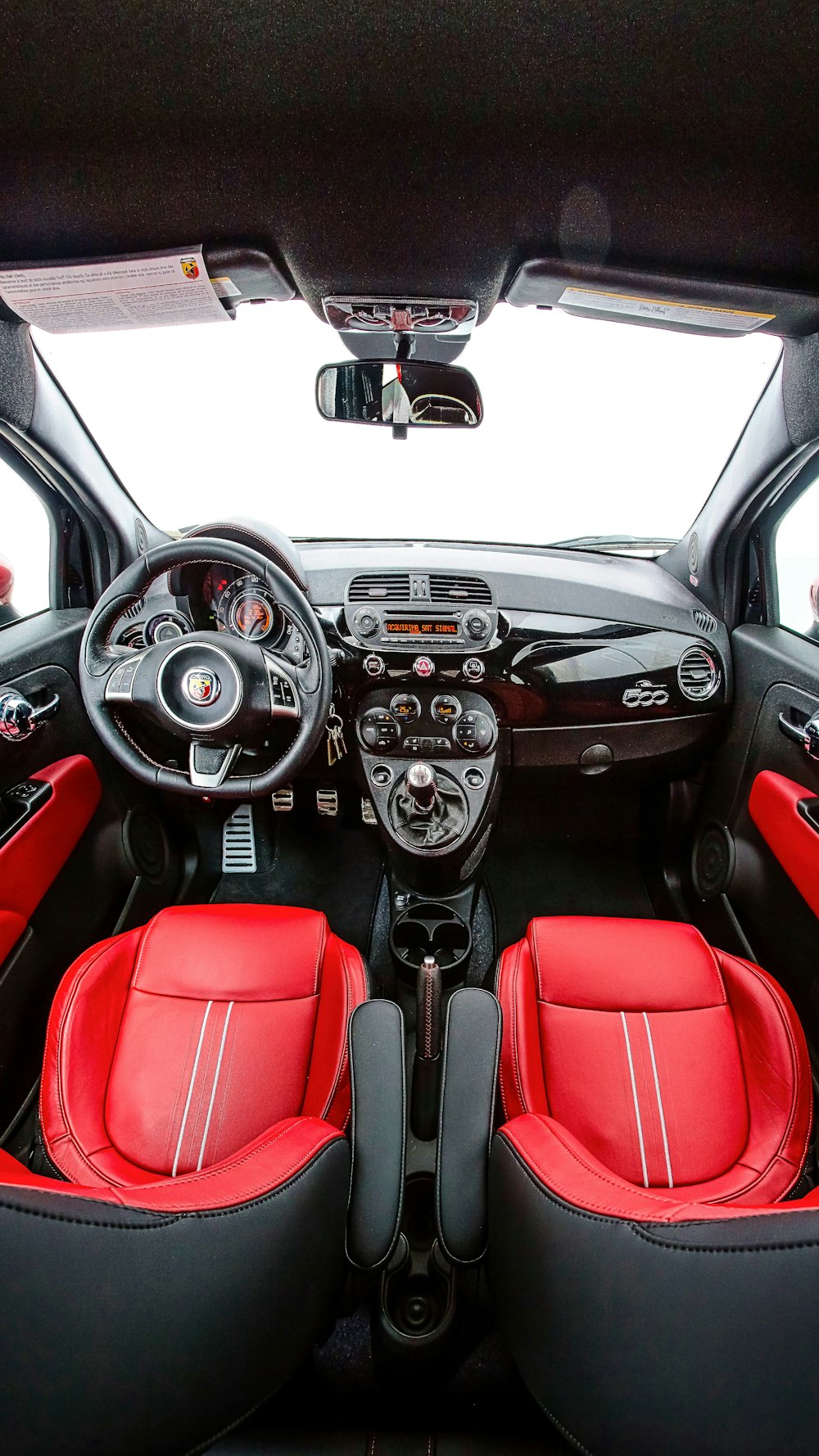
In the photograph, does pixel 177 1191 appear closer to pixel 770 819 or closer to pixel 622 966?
pixel 622 966

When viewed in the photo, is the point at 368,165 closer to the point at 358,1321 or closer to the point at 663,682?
the point at 663,682

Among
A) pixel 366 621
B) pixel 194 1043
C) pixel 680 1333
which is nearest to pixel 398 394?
pixel 366 621

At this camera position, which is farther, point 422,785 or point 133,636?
point 422,785

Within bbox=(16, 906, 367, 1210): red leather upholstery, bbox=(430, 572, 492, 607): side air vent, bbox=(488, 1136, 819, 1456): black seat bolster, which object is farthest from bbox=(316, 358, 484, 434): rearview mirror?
bbox=(488, 1136, 819, 1456): black seat bolster

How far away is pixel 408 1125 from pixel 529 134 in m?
2.07

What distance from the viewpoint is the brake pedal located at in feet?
9.15

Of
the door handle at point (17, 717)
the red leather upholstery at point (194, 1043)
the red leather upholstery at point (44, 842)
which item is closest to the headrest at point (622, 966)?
the red leather upholstery at point (194, 1043)

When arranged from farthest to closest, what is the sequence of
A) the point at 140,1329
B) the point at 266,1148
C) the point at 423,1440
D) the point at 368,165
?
1. the point at 368,165
2. the point at 423,1440
3. the point at 266,1148
4. the point at 140,1329

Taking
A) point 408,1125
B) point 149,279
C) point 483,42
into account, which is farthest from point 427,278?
point 408,1125

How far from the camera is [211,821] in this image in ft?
9.06

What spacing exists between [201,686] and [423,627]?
2.47 feet

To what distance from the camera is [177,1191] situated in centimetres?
82

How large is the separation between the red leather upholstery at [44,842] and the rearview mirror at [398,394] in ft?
4.22

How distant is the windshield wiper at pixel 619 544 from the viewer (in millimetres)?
2443
